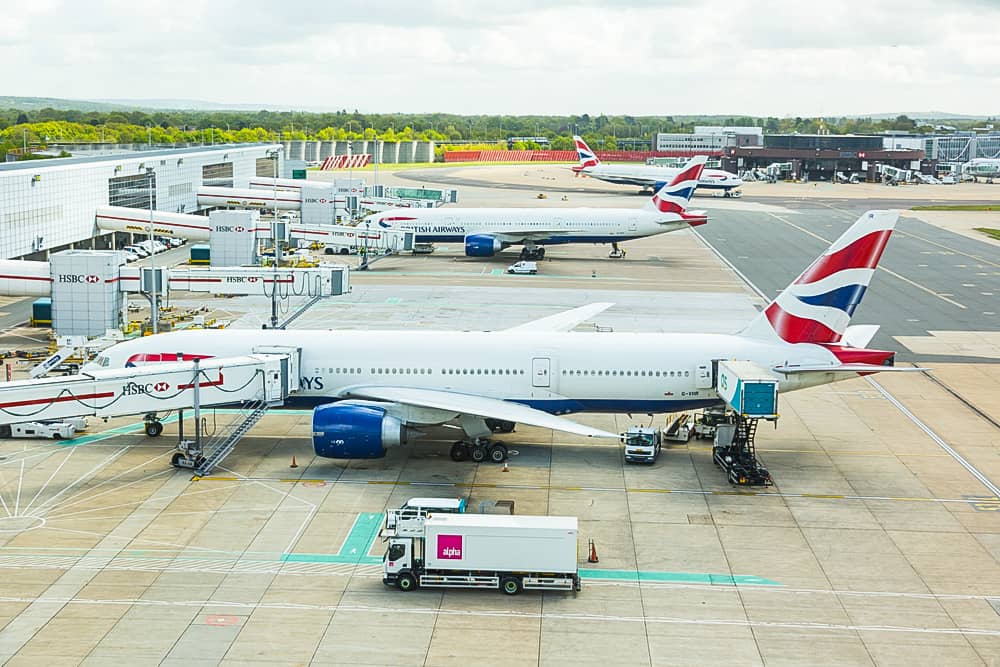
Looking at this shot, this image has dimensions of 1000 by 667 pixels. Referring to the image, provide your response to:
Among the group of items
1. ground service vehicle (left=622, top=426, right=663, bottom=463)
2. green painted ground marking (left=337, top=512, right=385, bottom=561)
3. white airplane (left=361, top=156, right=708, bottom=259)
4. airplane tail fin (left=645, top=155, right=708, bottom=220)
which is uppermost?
airplane tail fin (left=645, top=155, right=708, bottom=220)

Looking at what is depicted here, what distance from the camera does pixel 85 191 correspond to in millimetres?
87562

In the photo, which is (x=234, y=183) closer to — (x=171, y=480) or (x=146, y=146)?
(x=146, y=146)

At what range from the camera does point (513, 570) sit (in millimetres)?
27344

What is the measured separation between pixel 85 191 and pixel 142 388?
56.7 m

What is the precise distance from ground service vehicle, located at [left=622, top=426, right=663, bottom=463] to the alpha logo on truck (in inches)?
511

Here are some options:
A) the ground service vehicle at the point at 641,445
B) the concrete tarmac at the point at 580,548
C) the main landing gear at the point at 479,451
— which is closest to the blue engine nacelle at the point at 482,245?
the concrete tarmac at the point at 580,548

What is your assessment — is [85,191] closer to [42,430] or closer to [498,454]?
[42,430]

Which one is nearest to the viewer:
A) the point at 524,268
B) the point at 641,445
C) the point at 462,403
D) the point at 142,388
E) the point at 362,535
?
the point at 362,535

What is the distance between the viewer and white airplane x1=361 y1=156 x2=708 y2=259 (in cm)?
9450

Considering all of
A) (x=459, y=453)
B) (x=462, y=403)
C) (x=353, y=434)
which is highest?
(x=462, y=403)

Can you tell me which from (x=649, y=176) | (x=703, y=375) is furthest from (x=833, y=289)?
(x=649, y=176)

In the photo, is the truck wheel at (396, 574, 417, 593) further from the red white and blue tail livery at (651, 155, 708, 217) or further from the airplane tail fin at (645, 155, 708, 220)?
the airplane tail fin at (645, 155, 708, 220)

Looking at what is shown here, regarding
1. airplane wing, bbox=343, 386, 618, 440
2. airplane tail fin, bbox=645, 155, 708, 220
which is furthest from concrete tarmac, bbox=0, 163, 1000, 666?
airplane tail fin, bbox=645, 155, 708, 220

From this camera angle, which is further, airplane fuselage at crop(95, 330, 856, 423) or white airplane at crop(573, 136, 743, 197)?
white airplane at crop(573, 136, 743, 197)
